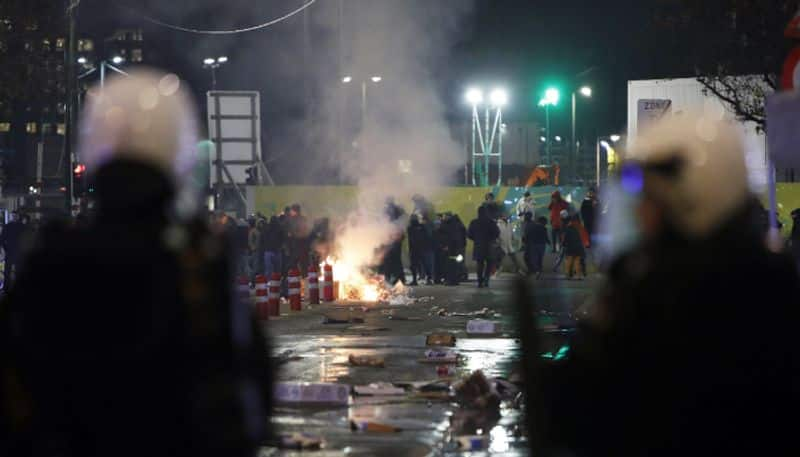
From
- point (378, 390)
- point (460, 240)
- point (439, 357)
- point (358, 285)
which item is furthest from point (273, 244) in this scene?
point (378, 390)

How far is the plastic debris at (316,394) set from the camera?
457 inches

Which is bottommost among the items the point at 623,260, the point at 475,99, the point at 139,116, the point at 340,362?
the point at 340,362

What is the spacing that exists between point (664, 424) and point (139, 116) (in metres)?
1.50

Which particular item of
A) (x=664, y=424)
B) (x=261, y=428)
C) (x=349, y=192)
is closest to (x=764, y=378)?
(x=664, y=424)

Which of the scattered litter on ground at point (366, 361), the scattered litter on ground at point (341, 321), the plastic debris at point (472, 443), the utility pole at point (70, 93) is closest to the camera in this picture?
the plastic debris at point (472, 443)

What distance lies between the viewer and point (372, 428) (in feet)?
34.0

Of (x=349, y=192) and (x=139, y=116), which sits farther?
(x=349, y=192)

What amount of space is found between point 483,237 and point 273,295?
785 centimetres

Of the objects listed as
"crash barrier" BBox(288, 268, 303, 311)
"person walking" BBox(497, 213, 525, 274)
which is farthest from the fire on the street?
"person walking" BBox(497, 213, 525, 274)

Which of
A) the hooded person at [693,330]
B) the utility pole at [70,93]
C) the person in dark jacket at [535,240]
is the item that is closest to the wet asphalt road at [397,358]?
the hooded person at [693,330]

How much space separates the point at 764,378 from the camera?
11.4ft

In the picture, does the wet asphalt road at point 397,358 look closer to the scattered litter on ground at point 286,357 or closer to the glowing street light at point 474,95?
the scattered litter on ground at point 286,357

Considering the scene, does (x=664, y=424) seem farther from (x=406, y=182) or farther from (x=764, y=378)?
(x=406, y=182)

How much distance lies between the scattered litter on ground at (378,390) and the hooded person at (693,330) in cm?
860
